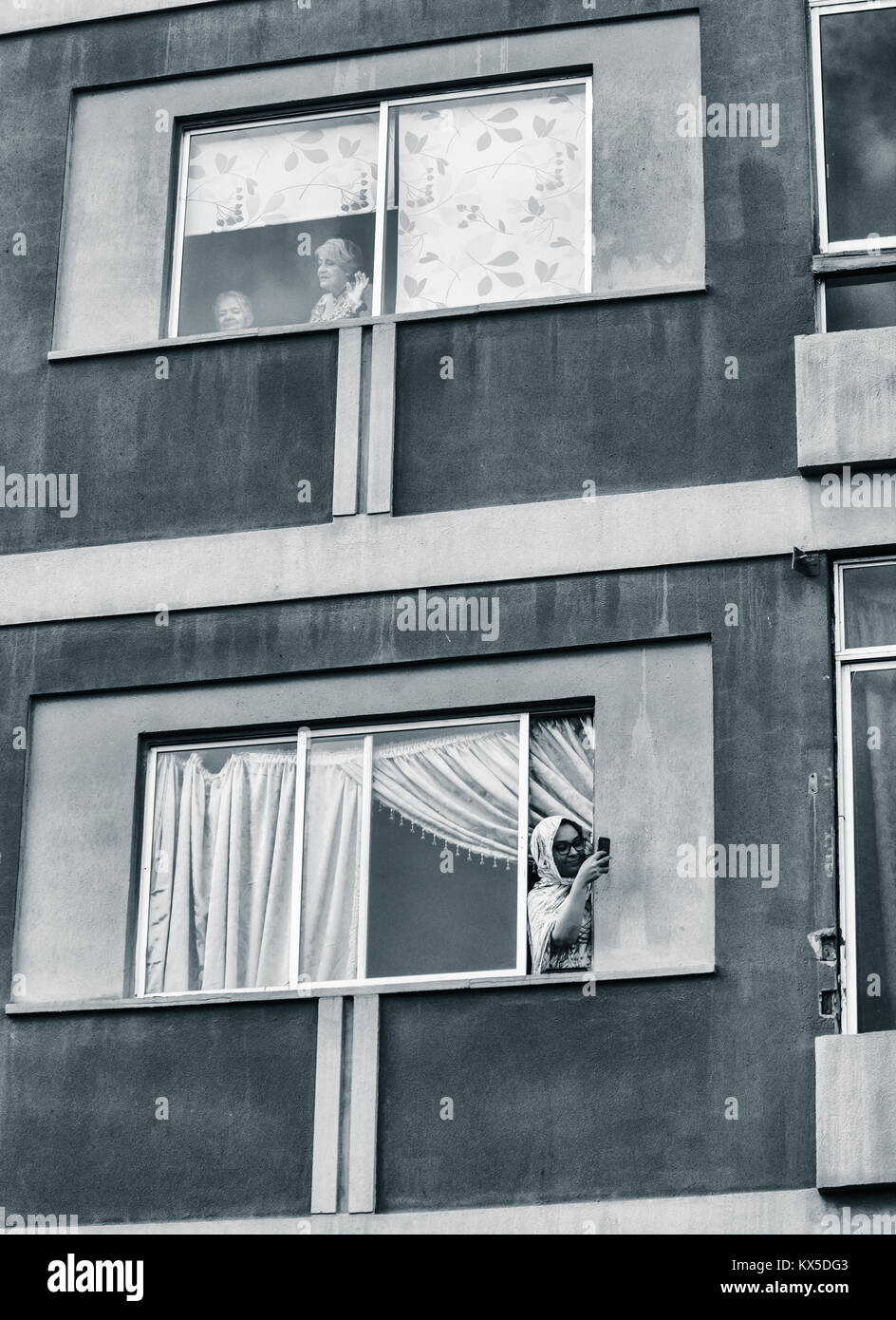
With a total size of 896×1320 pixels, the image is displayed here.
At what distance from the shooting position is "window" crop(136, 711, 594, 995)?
15109 millimetres

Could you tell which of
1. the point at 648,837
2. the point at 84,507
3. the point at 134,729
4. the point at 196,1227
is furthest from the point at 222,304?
the point at 196,1227

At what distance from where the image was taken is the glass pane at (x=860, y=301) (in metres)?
15.7

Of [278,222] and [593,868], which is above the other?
[278,222]

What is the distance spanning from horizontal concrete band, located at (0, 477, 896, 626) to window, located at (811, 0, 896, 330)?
123 cm

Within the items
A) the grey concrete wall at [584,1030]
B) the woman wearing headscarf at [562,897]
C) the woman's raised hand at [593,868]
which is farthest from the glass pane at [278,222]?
the woman's raised hand at [593,868]

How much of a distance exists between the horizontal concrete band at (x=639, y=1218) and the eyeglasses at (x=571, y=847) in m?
1.91

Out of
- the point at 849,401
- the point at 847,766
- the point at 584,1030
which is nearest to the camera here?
the point at 584,1030

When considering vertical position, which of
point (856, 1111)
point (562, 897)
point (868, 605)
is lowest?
point (856, 1111)

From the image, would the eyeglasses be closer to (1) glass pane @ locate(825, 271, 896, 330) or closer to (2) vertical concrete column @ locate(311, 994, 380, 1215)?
(2) vertical concrete column @ locate(311, 994, 380, 1215)

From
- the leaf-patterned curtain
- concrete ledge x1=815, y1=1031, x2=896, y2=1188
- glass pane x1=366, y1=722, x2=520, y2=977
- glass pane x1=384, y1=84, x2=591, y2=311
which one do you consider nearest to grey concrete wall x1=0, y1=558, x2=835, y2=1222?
concrete ledge x1=815, y1=1031, x2=896, y2=1188

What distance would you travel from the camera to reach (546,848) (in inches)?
594

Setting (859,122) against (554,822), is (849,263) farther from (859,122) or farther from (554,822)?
(554,822)

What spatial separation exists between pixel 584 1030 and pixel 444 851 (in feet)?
4.51

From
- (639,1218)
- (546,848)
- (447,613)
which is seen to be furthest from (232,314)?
(639,1218)
